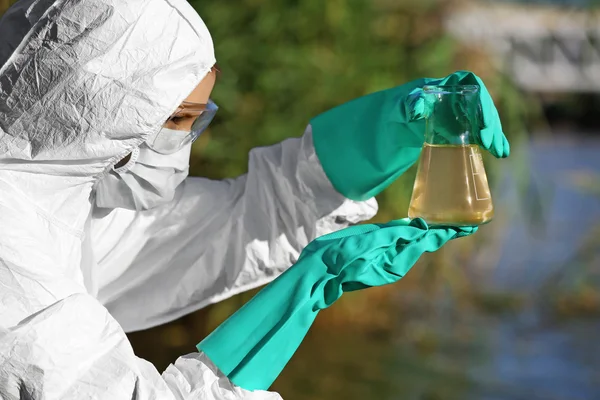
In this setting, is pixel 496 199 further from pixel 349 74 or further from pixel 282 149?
pixel 282 149

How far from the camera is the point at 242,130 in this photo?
3248mm

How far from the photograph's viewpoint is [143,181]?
4.40 ft

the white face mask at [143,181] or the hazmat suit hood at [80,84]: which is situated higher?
the hazmat suit hood at [80,84]

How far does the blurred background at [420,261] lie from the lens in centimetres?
325

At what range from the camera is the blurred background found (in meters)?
3.25

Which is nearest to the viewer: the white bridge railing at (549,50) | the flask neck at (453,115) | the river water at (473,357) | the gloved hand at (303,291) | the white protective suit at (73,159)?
the white protective suit at (73,159)

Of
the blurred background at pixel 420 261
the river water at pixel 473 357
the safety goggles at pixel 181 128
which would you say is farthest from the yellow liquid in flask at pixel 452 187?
the river water at pixel 473 357

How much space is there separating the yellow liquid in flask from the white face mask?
0.37m

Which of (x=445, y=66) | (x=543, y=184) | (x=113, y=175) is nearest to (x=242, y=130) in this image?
(x=445, y=66)

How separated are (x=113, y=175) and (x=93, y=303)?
0.92ft

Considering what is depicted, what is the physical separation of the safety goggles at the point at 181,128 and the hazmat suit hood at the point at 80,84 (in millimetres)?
97

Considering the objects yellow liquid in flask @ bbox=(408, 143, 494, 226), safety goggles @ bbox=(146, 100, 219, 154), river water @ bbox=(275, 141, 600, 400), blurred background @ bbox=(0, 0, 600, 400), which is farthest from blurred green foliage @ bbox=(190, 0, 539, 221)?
yellow liquid in flask @ bbox=(408, 143, 494, 226)

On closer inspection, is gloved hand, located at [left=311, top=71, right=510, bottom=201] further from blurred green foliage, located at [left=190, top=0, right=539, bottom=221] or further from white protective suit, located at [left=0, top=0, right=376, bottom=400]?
blurred green foliage, located at [left=190, top=0, right=539, bottom=221]

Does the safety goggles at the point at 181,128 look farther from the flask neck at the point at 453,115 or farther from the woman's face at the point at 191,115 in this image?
the flask neck at the point at 453,115
